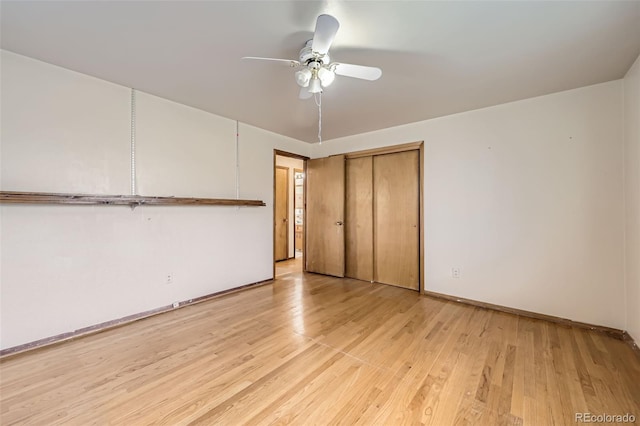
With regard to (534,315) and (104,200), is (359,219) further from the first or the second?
(104,200)

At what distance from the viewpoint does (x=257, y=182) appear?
12.8ft

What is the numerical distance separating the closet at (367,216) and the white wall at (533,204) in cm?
27

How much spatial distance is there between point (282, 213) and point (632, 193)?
5.25 metres

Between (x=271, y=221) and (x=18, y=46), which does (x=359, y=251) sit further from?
(x=18, y=46)

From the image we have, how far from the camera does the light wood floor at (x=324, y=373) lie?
146cm

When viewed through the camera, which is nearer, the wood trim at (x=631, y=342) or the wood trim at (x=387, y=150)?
the wood trim at (x=631, y=342)

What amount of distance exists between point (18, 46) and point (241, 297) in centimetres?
307

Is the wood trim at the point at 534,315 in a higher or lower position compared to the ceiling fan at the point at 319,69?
lower

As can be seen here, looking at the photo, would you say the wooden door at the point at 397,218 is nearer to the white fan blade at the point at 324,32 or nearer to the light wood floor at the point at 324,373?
the light wood floor at the point at 324,373

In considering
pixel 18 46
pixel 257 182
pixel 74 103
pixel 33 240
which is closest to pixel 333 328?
pixel 257 182

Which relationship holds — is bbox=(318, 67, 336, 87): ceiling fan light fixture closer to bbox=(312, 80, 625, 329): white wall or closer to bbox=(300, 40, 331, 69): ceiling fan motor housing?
bbox=(300, 40, 331, 69): ceiling fan motor housing

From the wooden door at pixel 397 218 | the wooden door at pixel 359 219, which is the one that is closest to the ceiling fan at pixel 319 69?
the wooden door at pixel 397 218

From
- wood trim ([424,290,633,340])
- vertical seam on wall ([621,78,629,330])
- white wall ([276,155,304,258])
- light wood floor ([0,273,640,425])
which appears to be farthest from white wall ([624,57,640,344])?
white wall ([276,155,304,258])

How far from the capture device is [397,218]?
12.8 feet
